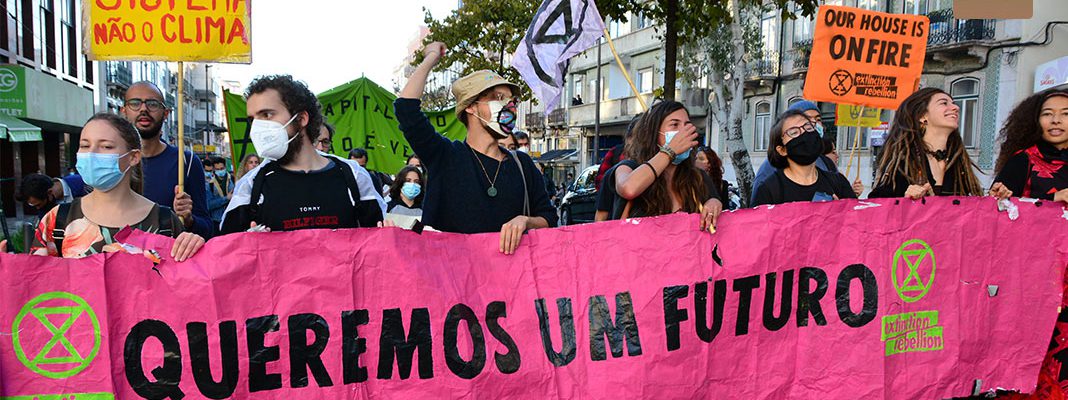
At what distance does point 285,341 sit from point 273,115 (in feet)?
3.19

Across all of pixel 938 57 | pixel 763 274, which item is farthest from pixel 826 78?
pixel 938 57

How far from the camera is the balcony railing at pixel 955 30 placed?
2116cm

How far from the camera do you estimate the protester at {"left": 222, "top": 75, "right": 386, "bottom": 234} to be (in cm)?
319

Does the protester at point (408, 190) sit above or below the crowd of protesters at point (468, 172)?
below

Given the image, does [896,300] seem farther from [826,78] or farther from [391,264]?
[826,78]

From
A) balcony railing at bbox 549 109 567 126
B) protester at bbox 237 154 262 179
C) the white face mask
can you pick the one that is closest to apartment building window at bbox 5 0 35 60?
protester at bbox 237 154 262 179

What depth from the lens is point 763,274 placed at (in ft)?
11.0

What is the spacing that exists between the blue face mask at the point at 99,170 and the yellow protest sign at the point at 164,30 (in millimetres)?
1162

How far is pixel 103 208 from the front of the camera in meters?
3.07

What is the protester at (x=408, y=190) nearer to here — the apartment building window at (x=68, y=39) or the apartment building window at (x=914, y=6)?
the apartment building window at (x=914, y=6)

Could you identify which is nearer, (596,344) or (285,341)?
(285,341)

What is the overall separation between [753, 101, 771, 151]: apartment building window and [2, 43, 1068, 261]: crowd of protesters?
86.4 feet

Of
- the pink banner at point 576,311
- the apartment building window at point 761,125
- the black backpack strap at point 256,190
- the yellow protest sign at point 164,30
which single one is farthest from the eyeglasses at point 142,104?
the apartment building window at point 761,125

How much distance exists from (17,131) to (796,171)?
1871 cm
